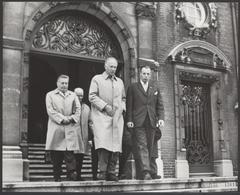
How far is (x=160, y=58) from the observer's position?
1237 cm

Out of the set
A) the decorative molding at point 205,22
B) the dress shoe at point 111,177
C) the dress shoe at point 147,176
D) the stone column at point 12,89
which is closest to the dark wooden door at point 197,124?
the decorative molding at point 205,22

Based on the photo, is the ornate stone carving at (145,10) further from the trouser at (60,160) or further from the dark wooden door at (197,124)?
the trouser at (60,160)

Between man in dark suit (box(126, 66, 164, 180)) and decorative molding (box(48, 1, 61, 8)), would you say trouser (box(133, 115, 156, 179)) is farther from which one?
decorative molding (box(48, 1, 61, 8))

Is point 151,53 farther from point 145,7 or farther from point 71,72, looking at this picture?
point 71,72

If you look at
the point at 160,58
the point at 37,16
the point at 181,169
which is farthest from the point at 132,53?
the point at 181,169

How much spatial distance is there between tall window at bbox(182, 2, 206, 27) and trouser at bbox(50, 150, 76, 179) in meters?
7.60

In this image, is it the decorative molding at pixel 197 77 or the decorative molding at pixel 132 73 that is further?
the decorative molding at pixel 197 77

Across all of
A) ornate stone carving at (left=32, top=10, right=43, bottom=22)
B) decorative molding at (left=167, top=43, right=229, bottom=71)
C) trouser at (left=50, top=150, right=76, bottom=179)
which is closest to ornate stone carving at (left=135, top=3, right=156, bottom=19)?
decorative molding at (left=167, top=43, right=229, bottom=71)

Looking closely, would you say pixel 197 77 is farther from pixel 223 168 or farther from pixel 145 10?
pixel 223 168

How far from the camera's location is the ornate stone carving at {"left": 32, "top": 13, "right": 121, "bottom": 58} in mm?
10898

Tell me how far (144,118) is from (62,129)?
4.74 feet

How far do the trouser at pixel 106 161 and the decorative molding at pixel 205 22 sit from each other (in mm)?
7344

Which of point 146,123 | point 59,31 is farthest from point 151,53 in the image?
point 146,123

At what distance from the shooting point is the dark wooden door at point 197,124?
1291 centimetres
